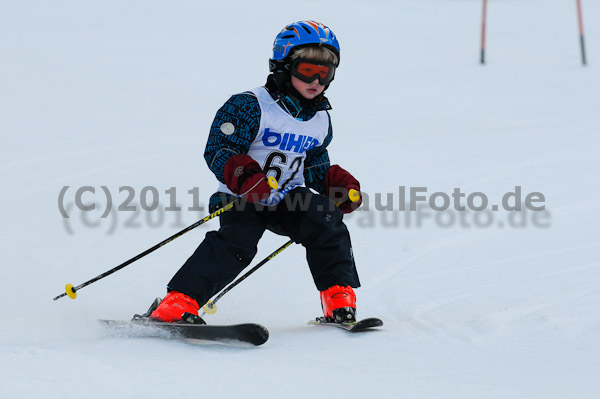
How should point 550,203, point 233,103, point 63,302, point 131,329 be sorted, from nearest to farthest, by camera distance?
point 131,329 < point 233,103 < point 63,302 < point 550,203

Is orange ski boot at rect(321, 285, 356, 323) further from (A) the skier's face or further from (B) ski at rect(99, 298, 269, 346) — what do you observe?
(A) the skier's face

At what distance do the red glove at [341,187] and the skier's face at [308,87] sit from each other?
440mm

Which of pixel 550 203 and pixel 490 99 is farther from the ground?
pixel 490 99

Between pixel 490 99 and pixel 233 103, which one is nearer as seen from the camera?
pixel 233 103

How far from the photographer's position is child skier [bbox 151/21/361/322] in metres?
3.49

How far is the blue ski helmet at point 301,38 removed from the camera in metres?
3.55

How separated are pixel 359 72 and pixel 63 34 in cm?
524

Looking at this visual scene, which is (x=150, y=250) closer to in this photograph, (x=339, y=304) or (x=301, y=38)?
(x=339, y=304)

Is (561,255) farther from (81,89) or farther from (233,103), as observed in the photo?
(81,89)

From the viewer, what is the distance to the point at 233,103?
3.54 m

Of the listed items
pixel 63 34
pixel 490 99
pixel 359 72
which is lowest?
pixel 490 99

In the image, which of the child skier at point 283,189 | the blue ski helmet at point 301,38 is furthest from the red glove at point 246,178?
the blue ski helmet at point 301,38

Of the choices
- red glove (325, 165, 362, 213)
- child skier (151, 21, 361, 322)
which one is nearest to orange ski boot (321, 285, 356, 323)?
child skier (151, 21, 361, 322)

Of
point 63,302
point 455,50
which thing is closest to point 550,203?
point 63,302
